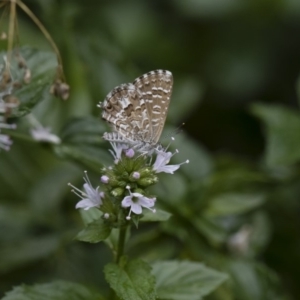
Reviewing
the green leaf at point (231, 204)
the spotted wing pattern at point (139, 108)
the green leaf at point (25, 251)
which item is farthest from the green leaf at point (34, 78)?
the green leaf at point (231, 204)

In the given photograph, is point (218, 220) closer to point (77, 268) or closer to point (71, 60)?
point (77, 268)

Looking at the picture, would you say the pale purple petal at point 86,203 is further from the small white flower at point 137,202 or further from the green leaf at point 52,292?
the green leaf at point 52,292

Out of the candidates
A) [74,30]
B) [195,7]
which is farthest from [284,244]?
[195,7]

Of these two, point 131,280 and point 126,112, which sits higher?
point 126,112

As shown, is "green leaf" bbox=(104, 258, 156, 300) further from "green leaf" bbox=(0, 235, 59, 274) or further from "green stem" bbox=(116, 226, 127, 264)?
"green leaf" bbox=(0, 235, 59, 274)

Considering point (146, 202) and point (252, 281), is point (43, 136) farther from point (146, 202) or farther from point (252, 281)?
point (252, 281)

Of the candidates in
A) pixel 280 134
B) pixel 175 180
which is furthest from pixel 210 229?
pixel 280 134
